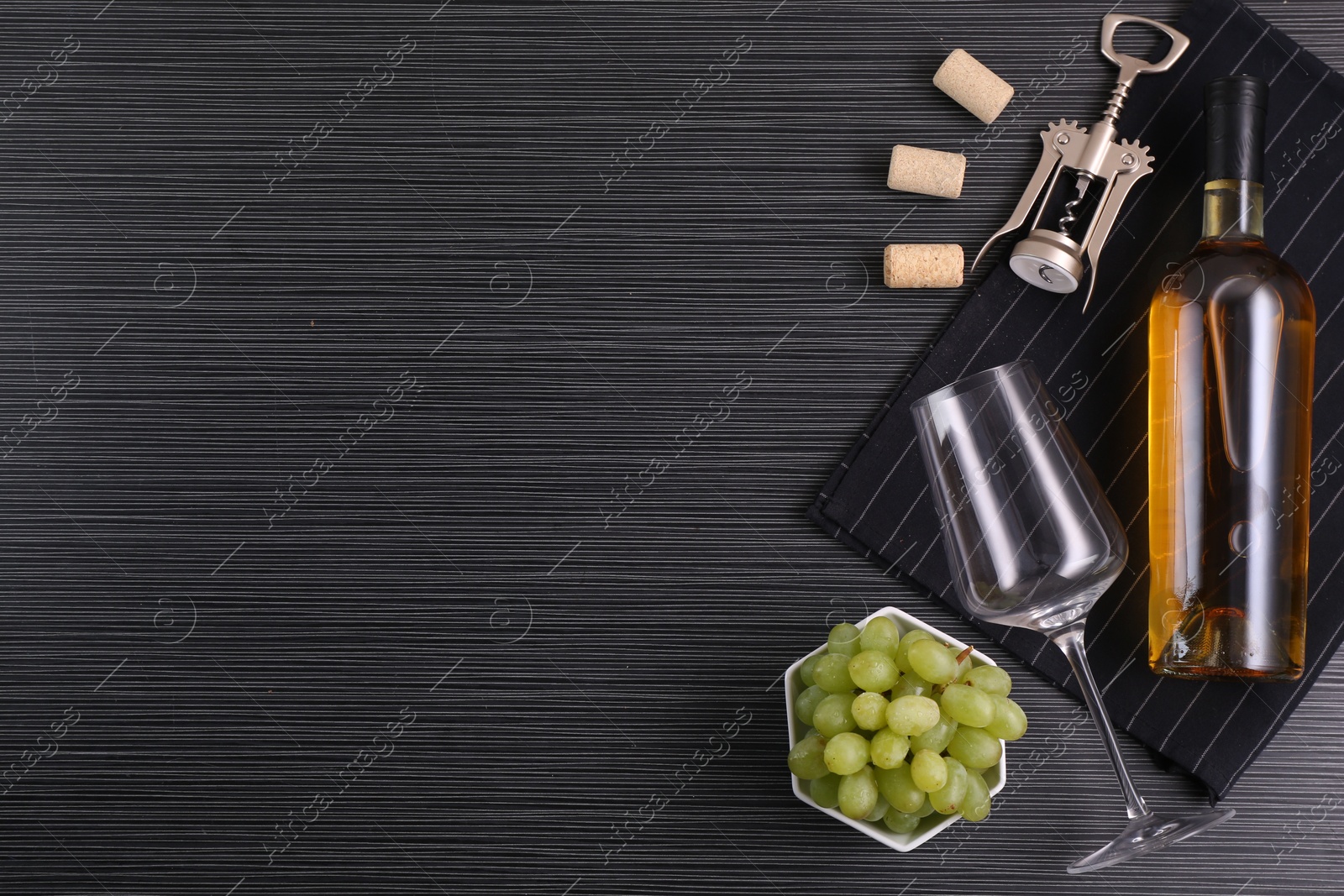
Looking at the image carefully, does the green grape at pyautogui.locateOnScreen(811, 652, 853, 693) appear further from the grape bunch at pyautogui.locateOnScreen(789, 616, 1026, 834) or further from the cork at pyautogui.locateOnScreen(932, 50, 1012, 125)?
the cork at pyautogui.locateOnScreen(932, 50, 1012, 125)

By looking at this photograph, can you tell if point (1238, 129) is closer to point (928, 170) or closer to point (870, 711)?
point (928, 170)

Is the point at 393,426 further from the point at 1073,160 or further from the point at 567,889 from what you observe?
the point at 1073,160

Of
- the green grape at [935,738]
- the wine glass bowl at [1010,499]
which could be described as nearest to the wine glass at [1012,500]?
the wine glass bowl at [1010,499]

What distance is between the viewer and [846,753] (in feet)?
2.40

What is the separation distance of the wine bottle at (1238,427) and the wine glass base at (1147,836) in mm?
150

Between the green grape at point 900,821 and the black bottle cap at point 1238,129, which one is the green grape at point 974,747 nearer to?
the green grape at point 900,821

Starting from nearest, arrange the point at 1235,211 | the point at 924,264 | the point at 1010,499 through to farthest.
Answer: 1. the point at 1010,499
2. the point at 1235,211
3. the point at 924,264

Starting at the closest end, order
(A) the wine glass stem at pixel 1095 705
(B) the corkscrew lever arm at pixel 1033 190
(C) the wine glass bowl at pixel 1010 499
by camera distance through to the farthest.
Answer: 1. (C) the wine glass bowl at pixel 1010 499
2. (A) the wine glass stem at pixel 1095 705
3. (B) the corkscrew lever arm at pixel 1033 190

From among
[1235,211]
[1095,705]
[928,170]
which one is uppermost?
[928,170]

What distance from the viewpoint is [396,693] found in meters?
0.94

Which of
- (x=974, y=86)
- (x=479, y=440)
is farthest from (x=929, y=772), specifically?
(x=974, y=86)

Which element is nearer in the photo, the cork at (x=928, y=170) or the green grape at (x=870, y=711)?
the green grape at (x=870, y=711)

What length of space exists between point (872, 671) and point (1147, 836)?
36 cm

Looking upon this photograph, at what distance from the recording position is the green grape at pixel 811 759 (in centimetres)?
77
